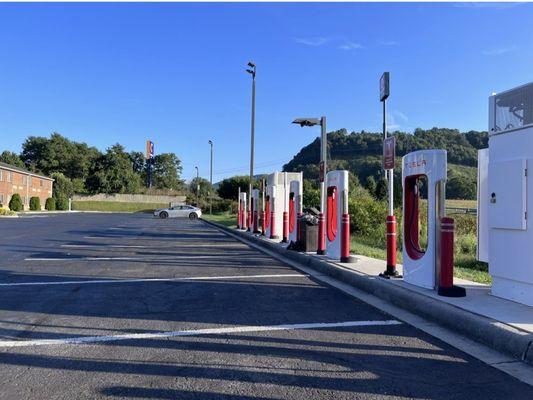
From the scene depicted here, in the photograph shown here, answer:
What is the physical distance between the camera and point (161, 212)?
4841cm

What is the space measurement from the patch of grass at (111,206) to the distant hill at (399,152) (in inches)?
1002

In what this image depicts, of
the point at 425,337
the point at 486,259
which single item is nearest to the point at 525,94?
the point at 486,259

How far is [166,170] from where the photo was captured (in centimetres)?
11162

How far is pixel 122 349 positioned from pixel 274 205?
14.3 metres

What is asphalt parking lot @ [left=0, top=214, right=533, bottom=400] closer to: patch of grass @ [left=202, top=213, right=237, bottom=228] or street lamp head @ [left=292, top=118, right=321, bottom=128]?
street lamp head @ [left=292, top=118, right=321, bottom=128]

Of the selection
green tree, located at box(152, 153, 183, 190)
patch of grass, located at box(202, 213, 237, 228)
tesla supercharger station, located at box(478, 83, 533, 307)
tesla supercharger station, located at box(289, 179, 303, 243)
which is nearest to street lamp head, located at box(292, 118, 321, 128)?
tesla supercharger station, located at box(289, 179, 303, 243)

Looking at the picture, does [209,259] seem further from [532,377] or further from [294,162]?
[294,162]

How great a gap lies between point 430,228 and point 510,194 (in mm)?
1291

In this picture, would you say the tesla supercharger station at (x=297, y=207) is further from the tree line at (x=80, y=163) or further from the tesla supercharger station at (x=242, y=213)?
the tree line at (x=80, y=163)

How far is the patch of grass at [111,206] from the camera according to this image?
258ft

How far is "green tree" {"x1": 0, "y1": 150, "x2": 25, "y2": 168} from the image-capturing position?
89.4 m

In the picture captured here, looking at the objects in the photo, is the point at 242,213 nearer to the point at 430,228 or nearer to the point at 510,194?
the point at 430,228

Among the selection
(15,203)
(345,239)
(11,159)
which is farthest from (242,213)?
(11,159)

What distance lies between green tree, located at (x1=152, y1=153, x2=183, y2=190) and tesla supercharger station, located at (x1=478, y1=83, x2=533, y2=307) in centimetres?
10638
